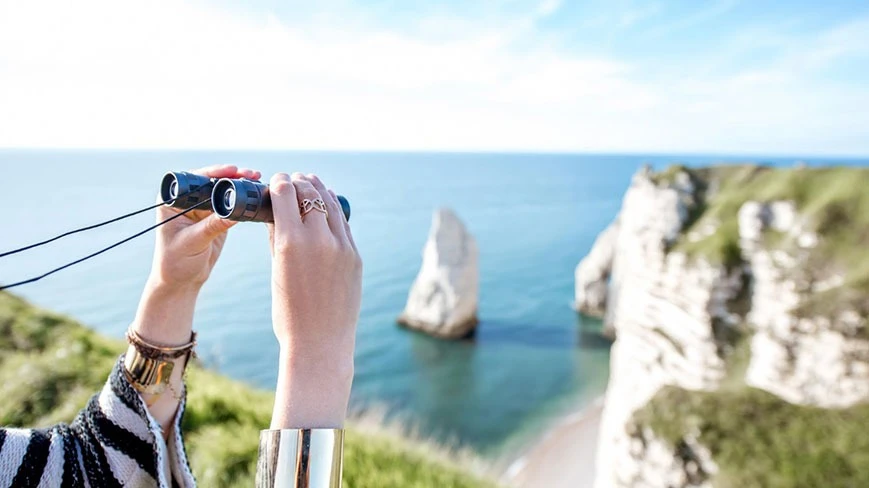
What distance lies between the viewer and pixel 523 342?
29.6 metres

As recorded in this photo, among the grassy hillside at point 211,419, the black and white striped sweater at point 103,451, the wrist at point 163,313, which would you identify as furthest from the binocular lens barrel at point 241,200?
the grassy hillside at point 211,419

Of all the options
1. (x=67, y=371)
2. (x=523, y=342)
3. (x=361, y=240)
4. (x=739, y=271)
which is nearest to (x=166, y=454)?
(x=67, y=371)

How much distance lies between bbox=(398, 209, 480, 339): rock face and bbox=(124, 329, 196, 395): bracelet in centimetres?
2779

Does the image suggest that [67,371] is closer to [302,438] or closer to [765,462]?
[302,438]

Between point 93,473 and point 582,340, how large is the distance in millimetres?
29397

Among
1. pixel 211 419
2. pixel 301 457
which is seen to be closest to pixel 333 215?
pixel 301 457

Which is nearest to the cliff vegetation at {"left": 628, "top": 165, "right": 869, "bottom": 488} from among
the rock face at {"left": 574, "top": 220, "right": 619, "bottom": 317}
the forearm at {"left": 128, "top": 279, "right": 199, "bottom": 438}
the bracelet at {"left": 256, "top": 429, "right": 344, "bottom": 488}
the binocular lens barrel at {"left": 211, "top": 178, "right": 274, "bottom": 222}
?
the forearm at {"left": 128, "top": 279, "right": 199, "bottom": 438}

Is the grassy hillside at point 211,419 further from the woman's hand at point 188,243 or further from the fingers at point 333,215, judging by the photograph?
the fingers at point 333,215

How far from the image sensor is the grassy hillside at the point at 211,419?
345 centimetres

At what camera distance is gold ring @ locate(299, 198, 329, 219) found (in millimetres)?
1229

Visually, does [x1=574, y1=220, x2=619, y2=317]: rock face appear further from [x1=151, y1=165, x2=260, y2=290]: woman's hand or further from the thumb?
the thumb

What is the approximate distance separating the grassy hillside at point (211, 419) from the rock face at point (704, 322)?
5.02m

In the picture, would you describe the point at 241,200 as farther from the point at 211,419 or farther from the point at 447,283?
the point at 447,283

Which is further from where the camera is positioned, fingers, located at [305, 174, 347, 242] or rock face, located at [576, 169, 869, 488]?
rock face, located at [576, 169, 869, 488]
